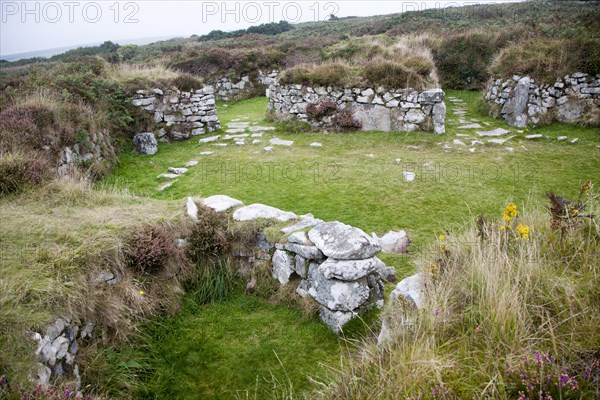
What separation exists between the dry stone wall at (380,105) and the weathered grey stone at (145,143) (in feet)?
14.1

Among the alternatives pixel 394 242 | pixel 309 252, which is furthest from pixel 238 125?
pixel 309 252

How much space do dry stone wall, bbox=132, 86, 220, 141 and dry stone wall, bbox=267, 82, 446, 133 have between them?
260 cm

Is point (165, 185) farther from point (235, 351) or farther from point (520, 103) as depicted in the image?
point (520, 103)

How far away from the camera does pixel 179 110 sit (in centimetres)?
1136

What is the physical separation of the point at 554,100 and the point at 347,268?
1021 centimetres

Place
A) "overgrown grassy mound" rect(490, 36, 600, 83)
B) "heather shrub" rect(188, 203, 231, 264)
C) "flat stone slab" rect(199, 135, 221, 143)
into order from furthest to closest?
"flat stone slab" rect(199, 135, 221, 143) < "overgrown grassy mound" rect(490, 36, 600, 83) < "heather shrub" rect(188, 203, 231, 264)

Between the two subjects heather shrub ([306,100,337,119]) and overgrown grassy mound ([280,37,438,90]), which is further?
heather shrub ([306,100,337,119])

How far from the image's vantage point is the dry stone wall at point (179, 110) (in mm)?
10984

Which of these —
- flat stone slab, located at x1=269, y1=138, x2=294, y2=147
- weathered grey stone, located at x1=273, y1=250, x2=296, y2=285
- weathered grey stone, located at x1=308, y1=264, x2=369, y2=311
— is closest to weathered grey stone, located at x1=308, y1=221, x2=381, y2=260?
weathered grey stone, located at x1=308, y1=264, x2=369, y2=311

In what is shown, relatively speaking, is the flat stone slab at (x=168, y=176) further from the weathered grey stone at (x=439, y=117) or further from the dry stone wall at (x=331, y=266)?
the weathered grey stone at (x=439, y=117)

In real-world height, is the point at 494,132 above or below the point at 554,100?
below

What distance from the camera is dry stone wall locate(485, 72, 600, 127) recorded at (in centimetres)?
1020

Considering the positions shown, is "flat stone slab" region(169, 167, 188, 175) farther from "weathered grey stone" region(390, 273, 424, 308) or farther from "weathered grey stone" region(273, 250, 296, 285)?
"weathered grey stone" region(390, 273, 424, 308)

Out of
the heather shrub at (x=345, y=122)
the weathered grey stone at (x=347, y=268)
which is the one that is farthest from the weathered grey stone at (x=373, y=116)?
the weathered grey stone at (x=347, y=268)
